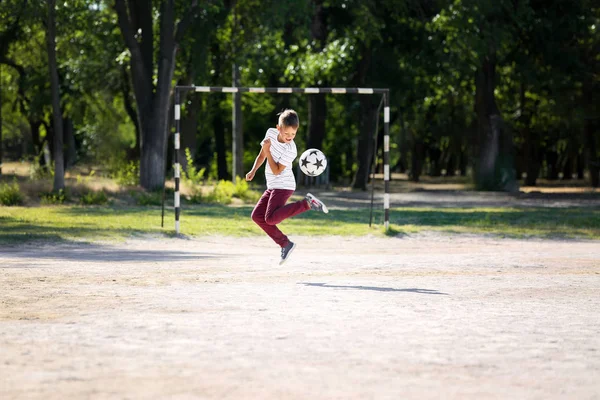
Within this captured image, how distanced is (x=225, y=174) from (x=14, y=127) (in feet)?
123

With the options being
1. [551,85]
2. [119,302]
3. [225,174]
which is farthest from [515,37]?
[119,302]

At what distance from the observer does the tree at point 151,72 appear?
32.8m

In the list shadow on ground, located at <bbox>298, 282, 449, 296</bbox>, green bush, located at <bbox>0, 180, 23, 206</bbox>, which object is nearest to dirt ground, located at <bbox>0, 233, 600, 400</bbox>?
shadow on ground, located at <bbox>298, 282, 449, 296</bbox>

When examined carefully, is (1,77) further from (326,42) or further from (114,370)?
(114,370)

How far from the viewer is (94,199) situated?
29.8 m

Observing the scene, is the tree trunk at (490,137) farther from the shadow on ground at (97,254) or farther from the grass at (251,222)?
the shadow on ground at (97,254)

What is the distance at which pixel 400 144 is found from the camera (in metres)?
61.8

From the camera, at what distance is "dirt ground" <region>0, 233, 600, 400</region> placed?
702cm

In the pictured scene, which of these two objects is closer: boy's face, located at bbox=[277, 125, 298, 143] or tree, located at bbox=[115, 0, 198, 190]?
boy's face, located at bbox=[277, 125, 298, 143]

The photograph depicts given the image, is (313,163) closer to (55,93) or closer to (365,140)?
(55,93)

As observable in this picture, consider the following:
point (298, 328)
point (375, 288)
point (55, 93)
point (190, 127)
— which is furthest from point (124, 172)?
point (298, 328)

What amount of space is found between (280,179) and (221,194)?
18.7 metres

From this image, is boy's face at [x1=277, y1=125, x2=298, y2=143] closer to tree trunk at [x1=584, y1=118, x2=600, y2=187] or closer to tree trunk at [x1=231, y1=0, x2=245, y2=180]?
tree trunk at [x1=231, y1=0, x2=245, y2=180]

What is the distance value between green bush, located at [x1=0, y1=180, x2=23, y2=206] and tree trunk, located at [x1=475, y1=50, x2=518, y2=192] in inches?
774
